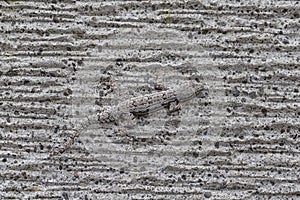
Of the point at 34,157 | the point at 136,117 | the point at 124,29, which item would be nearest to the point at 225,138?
the point at 136,117

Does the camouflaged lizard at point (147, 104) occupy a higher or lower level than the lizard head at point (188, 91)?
lower

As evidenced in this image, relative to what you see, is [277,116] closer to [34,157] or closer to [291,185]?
[291,185]

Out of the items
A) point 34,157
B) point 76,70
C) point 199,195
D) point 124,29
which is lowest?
point 199,195

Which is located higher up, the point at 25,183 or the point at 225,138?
the point at 225,138

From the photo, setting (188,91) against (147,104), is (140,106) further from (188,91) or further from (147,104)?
(188,91)

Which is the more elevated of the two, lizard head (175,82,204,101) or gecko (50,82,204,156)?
lizard head (175,82,204,101)
